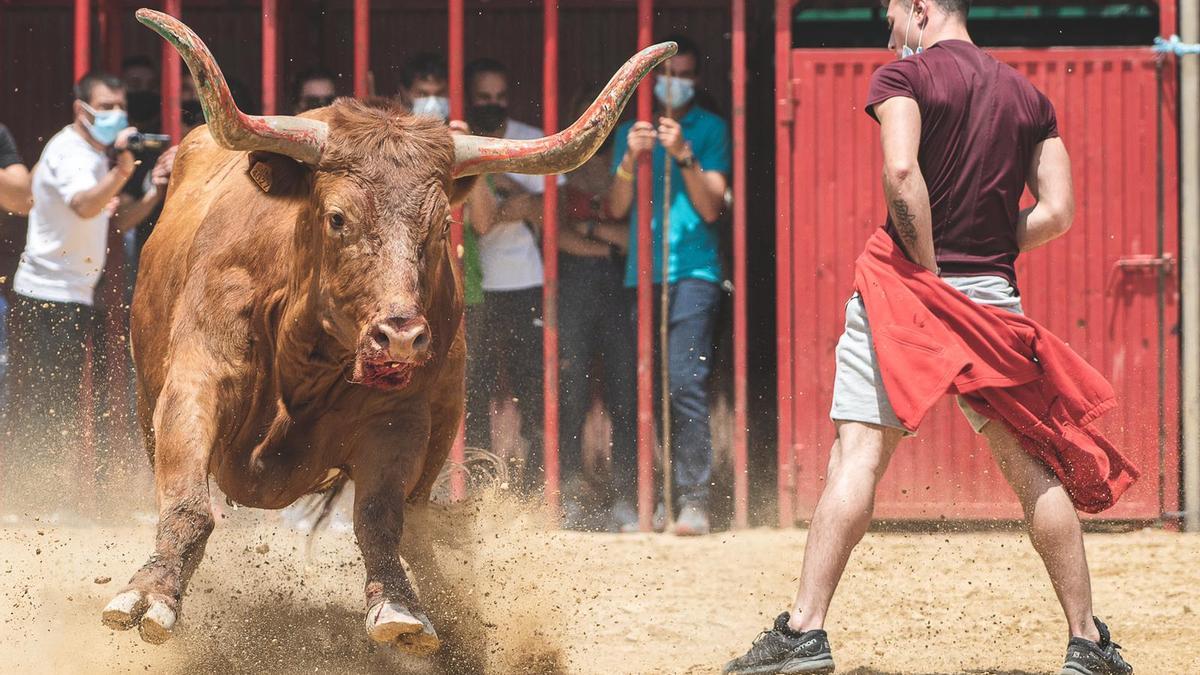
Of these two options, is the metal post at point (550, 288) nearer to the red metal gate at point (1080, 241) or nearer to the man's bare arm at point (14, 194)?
the red metal gate at point (1080, 241)

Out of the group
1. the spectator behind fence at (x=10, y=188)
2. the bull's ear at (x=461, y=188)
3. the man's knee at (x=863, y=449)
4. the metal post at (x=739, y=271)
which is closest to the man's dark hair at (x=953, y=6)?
the man's knee at (x=863, y=449)

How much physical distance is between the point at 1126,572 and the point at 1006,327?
273 cm

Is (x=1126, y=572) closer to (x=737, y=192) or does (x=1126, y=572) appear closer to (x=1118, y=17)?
(x=737, y=192)

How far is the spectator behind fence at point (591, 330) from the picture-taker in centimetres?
829

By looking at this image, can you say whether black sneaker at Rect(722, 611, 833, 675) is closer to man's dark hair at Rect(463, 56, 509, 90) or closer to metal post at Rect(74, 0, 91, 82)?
man's dark hair at Rect(463, 56, 509, 90)

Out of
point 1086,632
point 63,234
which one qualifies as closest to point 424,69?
point 63,234

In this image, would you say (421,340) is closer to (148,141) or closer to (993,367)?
(993,367)

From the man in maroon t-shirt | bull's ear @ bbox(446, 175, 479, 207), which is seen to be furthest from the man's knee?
bull's ear @ bbox(446, 175, 479, 207)

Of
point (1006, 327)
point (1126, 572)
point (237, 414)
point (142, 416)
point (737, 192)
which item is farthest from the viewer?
point (737, 192)

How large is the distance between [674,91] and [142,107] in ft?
9.17

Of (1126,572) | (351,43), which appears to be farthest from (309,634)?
(351,43)

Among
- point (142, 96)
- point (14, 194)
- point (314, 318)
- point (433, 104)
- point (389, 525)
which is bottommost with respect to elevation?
point (389, 525)

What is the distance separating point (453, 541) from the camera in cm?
625

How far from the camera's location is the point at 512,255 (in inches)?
324
